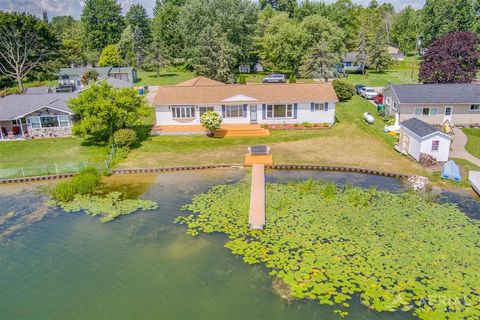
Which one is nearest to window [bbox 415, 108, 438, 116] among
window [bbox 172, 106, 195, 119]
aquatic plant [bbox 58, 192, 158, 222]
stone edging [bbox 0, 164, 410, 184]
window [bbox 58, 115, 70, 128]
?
stone edging [bbox 0, 164, 410, 184]

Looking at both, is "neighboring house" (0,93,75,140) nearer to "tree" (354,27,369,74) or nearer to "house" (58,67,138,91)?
"house" (58,67,138,91)

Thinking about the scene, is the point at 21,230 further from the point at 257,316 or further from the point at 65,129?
the point at 65,129

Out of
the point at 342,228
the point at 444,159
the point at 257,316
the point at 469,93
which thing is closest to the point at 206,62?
the point at 469,93

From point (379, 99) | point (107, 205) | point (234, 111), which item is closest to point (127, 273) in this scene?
point (107, 205)

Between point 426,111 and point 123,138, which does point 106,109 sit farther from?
point 426,111

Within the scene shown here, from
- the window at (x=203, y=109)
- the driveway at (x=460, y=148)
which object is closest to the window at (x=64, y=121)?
the window at (x=203, y=109)

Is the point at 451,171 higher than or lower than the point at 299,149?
lower

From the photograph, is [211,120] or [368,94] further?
[368,94]

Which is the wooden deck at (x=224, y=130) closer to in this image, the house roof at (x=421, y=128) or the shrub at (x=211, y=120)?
the shrub at (x=211, y=120)
